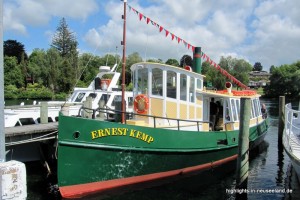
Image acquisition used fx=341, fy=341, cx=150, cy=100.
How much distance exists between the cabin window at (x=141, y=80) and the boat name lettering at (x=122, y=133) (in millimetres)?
2607

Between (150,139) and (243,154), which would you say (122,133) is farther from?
(243,154)

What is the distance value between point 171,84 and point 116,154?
3729 millimetres

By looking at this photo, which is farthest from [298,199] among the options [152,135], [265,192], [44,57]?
[44,57]

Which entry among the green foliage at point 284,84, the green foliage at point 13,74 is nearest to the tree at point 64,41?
the green foliage at point 13,74

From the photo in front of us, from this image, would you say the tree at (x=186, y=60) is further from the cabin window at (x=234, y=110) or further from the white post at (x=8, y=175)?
the white post at (x=8, y=175)

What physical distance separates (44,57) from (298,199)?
77977 mm

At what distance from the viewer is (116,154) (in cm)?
1028

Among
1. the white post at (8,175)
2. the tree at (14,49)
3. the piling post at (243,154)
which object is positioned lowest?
the piling post at (243,154)

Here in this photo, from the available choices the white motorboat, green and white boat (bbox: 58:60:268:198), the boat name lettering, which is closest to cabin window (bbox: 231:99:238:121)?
green and white boat (bbox: 58:60:268:198)

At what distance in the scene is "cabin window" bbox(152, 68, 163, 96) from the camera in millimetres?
12578

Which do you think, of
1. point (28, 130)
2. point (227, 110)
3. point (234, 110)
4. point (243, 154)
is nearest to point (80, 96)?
point (28, 130)

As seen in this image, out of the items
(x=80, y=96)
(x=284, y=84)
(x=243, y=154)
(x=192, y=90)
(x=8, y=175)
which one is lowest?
(x=243, y=154)

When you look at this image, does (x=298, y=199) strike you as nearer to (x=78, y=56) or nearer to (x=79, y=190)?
(x=79, y=190)

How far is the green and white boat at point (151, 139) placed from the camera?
978 cm
